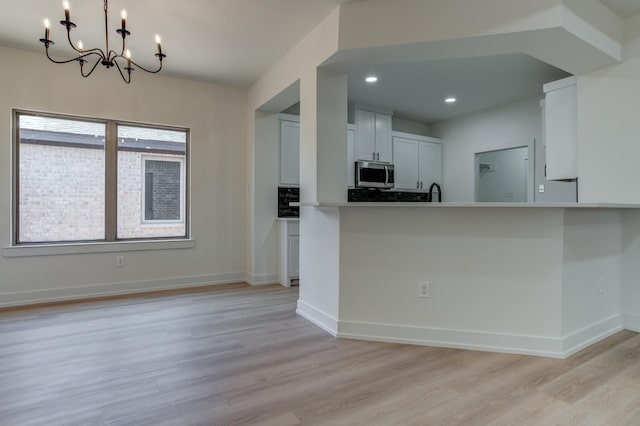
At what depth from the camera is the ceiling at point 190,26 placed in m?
2.70

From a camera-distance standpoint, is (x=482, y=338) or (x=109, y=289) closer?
(x=482, y=338)

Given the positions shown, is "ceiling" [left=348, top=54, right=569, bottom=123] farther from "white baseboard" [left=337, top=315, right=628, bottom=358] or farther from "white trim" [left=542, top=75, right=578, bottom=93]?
"white baseboard" [left=337, top=315, right=628, bottom=358]

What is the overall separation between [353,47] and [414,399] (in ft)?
7.86

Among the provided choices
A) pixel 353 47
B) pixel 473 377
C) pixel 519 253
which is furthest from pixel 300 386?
pixel 353 47

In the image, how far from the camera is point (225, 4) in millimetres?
2682

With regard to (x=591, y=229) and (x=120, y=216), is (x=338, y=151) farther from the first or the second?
(x=120, y=216)

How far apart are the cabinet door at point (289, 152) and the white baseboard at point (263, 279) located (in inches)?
49.4

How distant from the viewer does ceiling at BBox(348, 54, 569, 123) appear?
3615mm

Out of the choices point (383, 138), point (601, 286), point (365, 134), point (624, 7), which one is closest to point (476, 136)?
point (383, 138)

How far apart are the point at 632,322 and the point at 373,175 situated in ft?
10.5

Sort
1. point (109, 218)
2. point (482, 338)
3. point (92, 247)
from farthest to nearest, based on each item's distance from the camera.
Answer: point (109, 218), point (92, 247), point (482, 338)

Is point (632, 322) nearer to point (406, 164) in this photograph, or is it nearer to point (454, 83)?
point (454, 83)

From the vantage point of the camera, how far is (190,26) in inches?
118

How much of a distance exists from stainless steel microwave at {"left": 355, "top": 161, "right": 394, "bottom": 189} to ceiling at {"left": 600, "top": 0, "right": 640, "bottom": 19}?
292 centimetres
